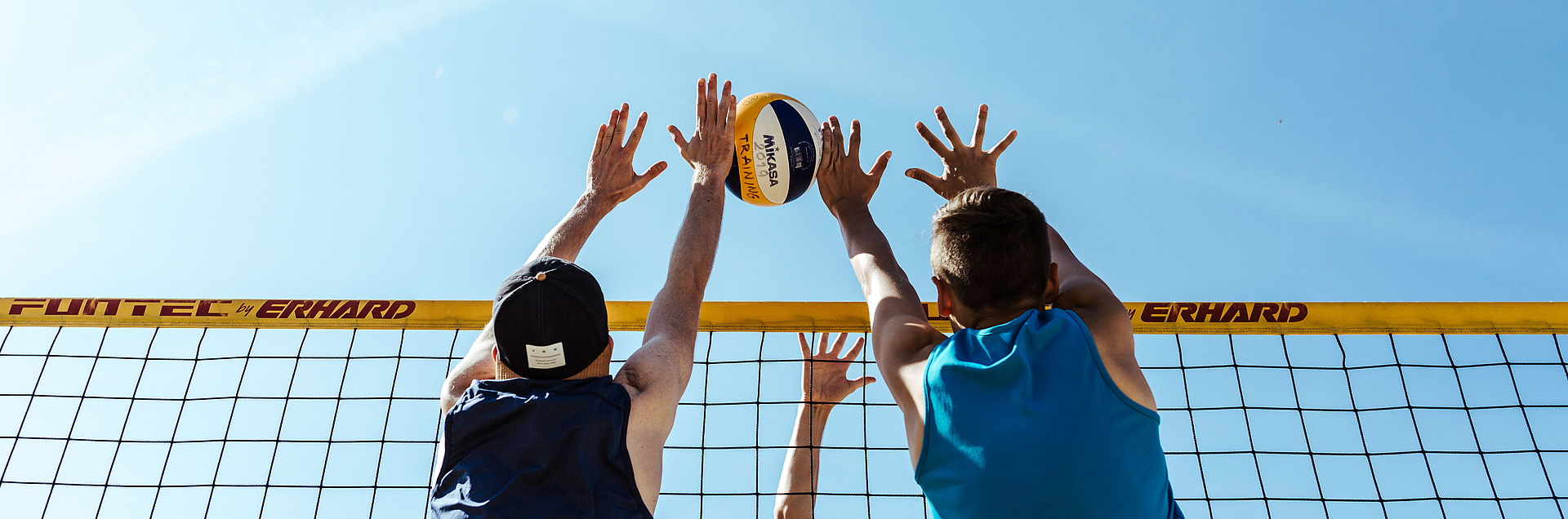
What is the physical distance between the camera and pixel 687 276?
2.81 meters

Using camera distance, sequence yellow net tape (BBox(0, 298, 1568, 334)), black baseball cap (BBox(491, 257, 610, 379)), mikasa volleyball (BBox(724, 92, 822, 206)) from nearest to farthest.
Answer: black baseball cap (BBox(491, 257, 610, 379))
mikasa volleyball (BBox(724, 92, 822, 206))
yellow net tape (BBox(0, 298, 1568, 334))

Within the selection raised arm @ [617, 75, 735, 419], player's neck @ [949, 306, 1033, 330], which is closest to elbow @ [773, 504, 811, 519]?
raised arm @ [617, 75, 735, 419]

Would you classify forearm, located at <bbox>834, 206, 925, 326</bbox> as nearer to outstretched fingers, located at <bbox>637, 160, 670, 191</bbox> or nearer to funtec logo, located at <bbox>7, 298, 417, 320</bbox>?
outstretched fingers, located at <bbox>637, 160, 670, 191</bbox>

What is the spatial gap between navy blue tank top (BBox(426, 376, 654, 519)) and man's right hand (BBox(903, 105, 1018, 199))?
4.94ft

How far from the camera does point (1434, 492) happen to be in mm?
3562

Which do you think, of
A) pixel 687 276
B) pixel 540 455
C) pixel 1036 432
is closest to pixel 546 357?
pixel 540 455

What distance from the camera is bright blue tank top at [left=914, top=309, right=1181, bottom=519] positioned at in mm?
1711

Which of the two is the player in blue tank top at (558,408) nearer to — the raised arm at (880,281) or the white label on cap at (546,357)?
the white label on cap at (546,357)

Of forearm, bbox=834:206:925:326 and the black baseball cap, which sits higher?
forearm, bbox=834:206:925:326

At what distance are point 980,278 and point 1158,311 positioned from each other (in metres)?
2.17

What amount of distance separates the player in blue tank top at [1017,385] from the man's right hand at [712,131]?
135 cm

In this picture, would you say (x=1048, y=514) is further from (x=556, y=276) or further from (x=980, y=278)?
(x=556, y=276)

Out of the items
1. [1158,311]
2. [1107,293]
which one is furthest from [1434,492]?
[1107,293]

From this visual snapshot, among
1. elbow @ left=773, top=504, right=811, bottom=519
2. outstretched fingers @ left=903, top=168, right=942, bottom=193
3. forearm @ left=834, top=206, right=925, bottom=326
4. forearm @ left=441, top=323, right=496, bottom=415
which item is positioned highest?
outstretched fingers @ left=903, top=168, right=942, bottom=193
